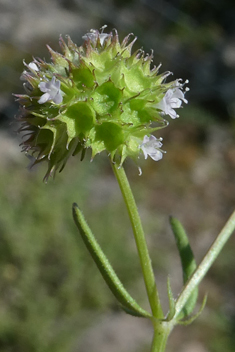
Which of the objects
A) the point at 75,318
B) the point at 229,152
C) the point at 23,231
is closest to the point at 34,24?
the point at 229,152

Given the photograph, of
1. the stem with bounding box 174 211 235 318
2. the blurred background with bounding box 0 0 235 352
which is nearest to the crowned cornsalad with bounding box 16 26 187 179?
the stem with bounding box 174 211 235 318

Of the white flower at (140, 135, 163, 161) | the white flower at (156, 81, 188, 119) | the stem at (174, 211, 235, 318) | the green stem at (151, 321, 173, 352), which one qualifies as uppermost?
the white flower at (156, 81, 188, 119)

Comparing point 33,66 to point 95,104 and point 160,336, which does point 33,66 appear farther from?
point 160,336

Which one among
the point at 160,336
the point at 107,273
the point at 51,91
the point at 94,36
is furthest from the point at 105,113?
the point at 160,336

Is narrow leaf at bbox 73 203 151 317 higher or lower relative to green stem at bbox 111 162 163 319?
lower

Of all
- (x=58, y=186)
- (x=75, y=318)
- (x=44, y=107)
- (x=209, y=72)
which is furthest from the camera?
(x=209, y=72)

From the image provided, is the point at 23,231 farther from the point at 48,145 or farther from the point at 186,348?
the point at 48,145

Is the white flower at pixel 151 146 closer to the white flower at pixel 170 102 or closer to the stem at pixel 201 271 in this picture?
the white flower at pixel 170 102

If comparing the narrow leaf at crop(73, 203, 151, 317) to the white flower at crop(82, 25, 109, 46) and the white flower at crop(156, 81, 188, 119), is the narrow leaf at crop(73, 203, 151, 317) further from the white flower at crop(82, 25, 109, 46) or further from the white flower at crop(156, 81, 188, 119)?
the white flower at crop(82, 25, 109, 46)
